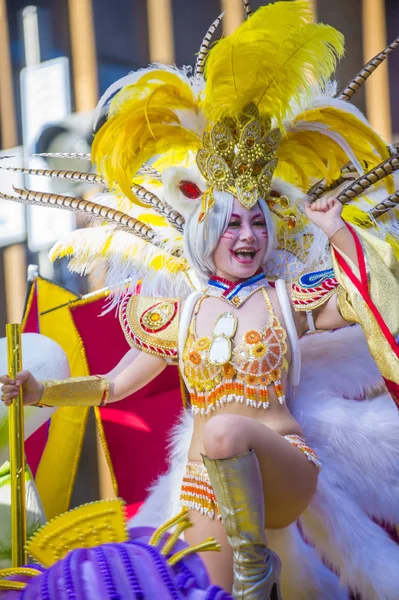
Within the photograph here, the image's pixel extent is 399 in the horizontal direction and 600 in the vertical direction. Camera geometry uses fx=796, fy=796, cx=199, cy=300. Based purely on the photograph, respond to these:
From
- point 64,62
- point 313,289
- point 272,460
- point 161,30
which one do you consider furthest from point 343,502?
point 64,62

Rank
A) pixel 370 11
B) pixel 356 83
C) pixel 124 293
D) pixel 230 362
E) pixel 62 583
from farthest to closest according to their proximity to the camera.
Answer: pixel 370 11, pixel 124 293, pixel 356 83, pixel 230 362, pixel 62 583

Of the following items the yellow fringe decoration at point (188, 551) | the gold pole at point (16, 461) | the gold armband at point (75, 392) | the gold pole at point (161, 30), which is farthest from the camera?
the gold pole at point (161, 30)

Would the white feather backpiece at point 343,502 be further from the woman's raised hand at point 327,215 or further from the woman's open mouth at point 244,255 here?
the woman's raised hand at point 327,215

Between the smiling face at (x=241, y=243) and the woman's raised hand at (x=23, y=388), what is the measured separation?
65 cm

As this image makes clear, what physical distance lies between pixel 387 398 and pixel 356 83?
98 cm

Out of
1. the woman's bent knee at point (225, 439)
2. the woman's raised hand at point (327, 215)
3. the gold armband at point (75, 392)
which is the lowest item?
the woman's bent knee at point (225, 439)

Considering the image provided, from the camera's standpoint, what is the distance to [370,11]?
291 centimetres

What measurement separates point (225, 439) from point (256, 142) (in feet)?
2.87

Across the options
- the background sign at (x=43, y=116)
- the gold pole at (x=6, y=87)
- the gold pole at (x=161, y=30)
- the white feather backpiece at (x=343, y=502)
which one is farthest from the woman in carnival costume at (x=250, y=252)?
the gold pole at (x=6, y=87)

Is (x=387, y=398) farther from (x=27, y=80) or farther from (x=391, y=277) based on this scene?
(x=27, y=80)

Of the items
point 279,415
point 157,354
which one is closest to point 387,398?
point 279,415

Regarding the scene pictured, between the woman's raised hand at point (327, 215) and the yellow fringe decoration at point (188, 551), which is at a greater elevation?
the woman's raised hand at point (327, 215)

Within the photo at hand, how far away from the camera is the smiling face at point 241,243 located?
2240 mm

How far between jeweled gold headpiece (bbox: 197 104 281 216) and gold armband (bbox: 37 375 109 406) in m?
0.63
